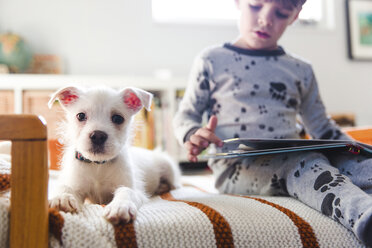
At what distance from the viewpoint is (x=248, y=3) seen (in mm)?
1000

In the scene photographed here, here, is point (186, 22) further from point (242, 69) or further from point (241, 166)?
point (241, 166)

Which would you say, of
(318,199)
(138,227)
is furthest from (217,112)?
(138,227)

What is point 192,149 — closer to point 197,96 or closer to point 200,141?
point 200,141

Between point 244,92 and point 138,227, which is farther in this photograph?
point 244,92

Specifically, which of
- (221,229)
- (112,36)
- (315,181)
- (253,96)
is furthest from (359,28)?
(221,229)

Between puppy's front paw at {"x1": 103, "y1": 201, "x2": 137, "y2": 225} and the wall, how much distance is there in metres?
1.98

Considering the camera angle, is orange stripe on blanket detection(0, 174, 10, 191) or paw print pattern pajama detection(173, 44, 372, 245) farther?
paw print pattern pajama detection(173, 44, 372, 245)

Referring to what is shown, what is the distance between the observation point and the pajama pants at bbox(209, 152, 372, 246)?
0.57 m

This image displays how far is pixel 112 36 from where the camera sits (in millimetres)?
2404

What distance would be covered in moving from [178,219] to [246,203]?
0.20 m

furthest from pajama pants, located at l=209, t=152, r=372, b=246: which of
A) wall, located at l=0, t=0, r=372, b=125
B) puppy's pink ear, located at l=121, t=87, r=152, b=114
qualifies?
wall, located at l=0, t=0, r=372, b=125

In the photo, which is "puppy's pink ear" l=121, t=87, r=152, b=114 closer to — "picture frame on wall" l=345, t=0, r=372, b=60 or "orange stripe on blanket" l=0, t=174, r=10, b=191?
"orange stripe on blanket" l=0, t=174, r=10, b=191

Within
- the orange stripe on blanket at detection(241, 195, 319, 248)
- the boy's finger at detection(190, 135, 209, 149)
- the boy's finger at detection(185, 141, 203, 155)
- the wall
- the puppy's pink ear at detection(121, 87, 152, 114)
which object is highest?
the wall

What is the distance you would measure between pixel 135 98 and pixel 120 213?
0.35 metres
